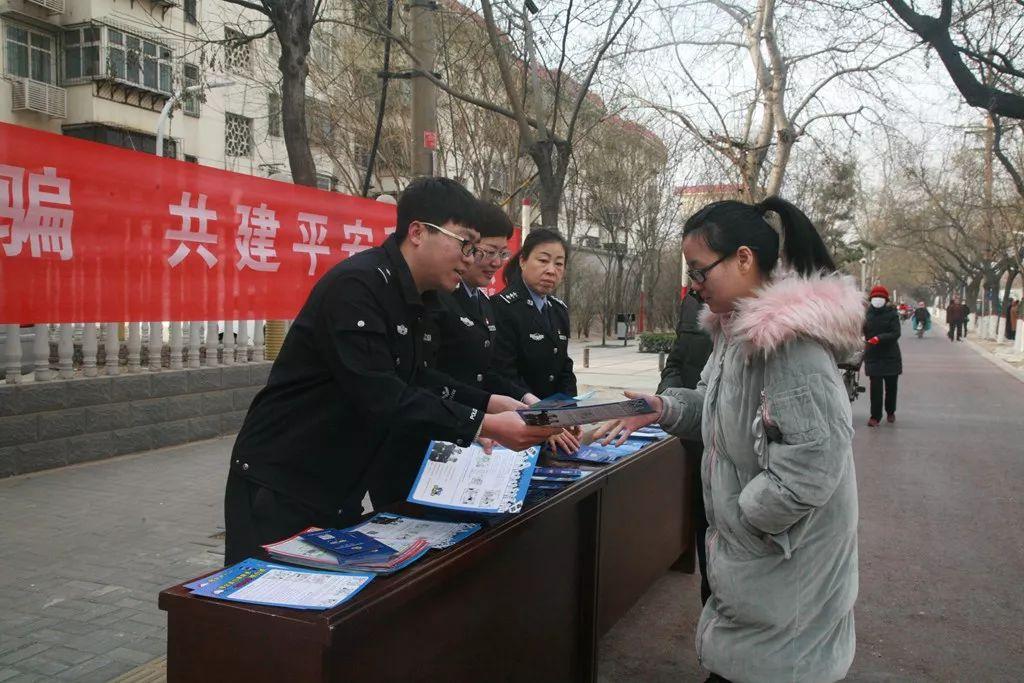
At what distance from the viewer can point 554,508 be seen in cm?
263

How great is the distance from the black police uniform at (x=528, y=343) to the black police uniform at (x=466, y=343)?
1.08 feet

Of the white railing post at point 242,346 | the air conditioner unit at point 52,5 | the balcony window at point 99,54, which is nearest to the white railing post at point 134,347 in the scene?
the white railing post at point 242,346

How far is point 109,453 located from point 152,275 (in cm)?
151

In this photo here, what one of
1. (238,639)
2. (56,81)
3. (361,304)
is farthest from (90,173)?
(56,81)

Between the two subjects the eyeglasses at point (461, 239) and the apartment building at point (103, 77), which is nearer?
the eyeglasses at point (461, 239)

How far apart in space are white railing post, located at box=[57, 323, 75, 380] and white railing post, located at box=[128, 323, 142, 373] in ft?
1.54

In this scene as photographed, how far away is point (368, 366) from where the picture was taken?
216cm

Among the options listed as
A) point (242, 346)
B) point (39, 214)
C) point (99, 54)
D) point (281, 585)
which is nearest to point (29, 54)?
point (99, 54)

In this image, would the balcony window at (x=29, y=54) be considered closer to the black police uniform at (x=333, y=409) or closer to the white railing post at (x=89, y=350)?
the white railing post at (x=89, y=350)

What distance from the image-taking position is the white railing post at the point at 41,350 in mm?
5871

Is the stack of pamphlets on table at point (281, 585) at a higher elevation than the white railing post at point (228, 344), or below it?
below

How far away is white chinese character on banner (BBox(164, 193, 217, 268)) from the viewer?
20.3ft

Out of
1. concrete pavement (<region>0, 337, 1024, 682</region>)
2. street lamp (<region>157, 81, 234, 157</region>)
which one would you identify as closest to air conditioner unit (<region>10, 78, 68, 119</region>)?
street lamp (<region>157, 81, 234, 157</region>)

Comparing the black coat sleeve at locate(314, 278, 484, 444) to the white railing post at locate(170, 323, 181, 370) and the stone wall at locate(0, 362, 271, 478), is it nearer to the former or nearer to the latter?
the stone wall at locate(0, 362, 271, 478)
